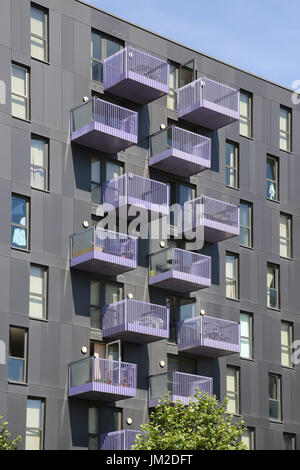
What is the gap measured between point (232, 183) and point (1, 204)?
12849 mm

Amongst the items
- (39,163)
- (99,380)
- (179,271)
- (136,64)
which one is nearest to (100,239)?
(39,163)

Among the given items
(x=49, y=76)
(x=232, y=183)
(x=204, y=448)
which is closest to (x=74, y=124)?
(x=49, y=76)

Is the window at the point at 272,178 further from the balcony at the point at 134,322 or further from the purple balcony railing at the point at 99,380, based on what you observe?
the purple balcony railing at the point at 99,380

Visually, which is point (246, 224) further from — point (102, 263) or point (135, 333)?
point (102, 263)

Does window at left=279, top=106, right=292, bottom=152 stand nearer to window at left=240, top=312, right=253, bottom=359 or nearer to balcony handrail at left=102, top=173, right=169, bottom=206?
window at left=240, top=312, right=253, bottom=359

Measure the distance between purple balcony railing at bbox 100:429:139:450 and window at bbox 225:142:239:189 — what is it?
1326 cm

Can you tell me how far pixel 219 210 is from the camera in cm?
5162

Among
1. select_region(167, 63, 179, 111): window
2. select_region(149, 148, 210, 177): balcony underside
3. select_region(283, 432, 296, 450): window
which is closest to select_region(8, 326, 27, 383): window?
select_region(149, 148, 210, 177): balcony underside

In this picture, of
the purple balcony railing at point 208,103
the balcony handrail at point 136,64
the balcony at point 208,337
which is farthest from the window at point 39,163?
the balcony at point 208,337

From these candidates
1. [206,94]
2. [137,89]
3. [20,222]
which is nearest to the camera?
[20,222]

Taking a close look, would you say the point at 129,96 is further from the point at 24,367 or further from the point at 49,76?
the point at 24,367

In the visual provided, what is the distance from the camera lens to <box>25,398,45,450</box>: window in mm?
44125

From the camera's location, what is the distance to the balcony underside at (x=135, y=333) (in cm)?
4672

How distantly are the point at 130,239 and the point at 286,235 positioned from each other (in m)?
10.8
